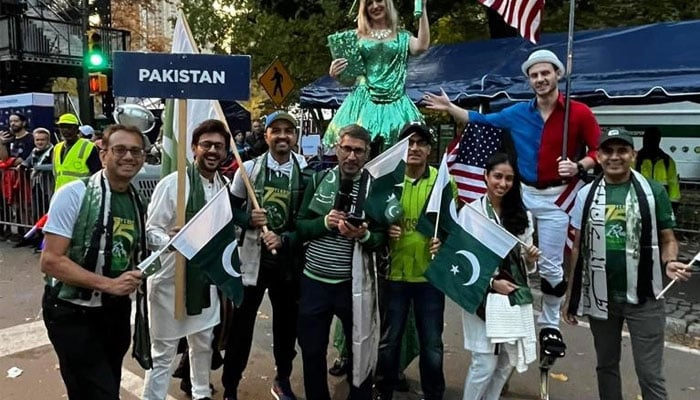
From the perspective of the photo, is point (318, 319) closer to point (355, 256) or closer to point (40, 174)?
point (355, 256)

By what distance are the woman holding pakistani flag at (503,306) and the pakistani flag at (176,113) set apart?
5.75 ft

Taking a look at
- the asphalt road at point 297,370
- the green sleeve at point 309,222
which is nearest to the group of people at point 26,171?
the asphalt road at point 297,370

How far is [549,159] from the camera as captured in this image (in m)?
4.10

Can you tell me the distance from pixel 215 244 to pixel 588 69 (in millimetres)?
6407

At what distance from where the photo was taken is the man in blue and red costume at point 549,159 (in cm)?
405

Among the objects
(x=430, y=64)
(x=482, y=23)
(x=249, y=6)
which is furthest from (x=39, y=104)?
(x=482, y=23)

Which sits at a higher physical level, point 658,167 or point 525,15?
point 525,15

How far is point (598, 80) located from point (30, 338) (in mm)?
6870

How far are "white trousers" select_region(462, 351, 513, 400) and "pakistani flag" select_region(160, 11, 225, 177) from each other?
210 centimetres

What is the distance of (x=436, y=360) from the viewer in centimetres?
381

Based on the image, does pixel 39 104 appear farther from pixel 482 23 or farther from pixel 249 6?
pixel 482 23

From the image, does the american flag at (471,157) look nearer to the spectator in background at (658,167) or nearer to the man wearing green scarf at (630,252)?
the man wearing green scarf at (630,252)

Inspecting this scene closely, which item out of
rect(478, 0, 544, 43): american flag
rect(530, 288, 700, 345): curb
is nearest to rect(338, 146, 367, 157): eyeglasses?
rect(478, 0, 544, 43): american flag

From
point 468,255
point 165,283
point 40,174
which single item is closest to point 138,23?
point 40,174
